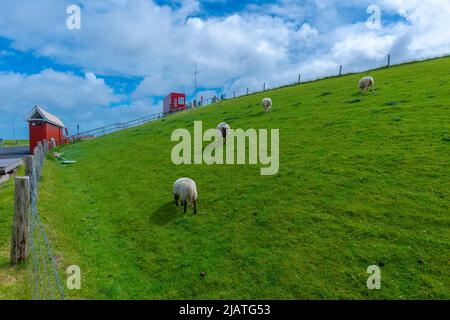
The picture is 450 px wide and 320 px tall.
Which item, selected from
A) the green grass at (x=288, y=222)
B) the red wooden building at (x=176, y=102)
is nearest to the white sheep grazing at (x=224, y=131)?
the green grass at (x=288, y=222)

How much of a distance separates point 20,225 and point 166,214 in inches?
217

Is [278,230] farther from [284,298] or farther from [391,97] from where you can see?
[391,97]

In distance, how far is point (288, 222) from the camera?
10586mm

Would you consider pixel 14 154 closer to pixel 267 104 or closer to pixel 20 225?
pixel 267 104

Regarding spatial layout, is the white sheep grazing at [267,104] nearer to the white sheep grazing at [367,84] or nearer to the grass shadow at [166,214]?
the white sheep grazing at [367,84]

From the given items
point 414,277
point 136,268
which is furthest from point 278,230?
point 136,268

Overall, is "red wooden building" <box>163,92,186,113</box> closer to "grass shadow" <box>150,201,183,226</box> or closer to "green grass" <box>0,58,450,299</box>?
"green grass" <box>0,58,450,299</box>

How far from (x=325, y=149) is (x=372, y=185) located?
206 inches

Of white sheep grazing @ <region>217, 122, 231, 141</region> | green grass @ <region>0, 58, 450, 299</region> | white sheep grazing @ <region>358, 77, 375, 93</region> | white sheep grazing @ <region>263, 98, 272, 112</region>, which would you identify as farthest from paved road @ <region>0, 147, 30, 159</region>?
white sheep grazing @ <region>358, 77, 375, 93</region>

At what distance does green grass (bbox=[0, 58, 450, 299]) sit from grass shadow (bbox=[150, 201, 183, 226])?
99mm

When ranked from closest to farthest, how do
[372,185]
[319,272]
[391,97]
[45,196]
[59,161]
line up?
[319,272]
[372,185]
[45,196]
[391,97]
[59,161]

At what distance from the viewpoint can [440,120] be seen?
1711 centimetres

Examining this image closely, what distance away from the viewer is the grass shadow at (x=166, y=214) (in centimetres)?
1249

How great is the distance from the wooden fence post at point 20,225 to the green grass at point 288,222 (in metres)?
1.19
